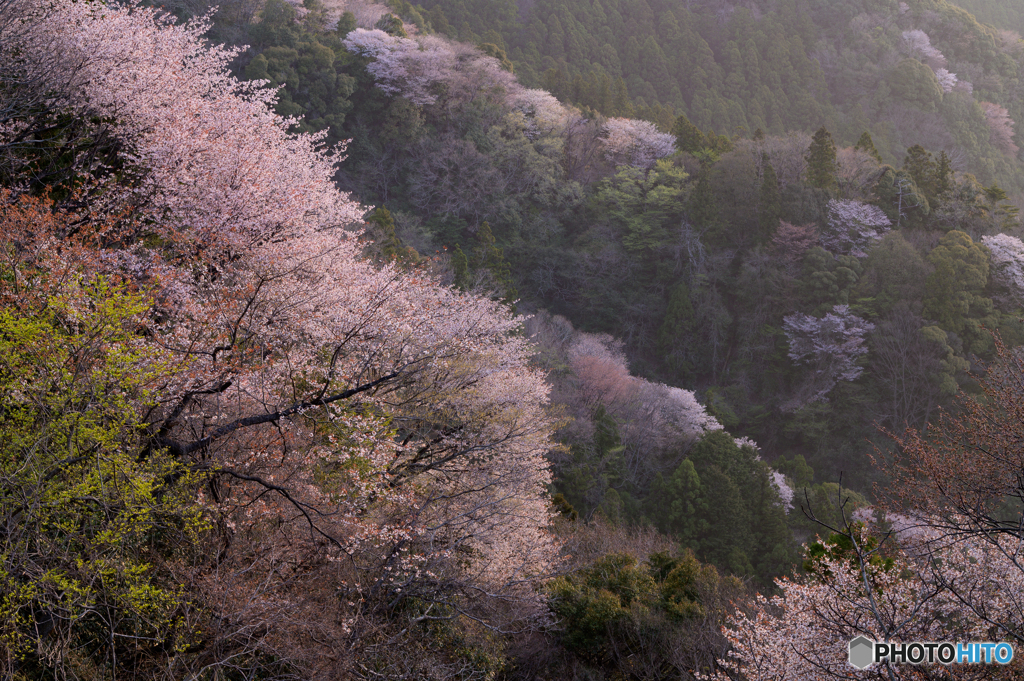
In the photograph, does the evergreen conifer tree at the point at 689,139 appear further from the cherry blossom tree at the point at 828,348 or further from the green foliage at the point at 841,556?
the green foliage at the point at 841,556

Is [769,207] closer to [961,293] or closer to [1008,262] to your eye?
[961,293]

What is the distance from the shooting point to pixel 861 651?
18.2 feet

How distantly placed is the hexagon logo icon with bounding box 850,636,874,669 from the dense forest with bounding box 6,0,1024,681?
134 millimetres

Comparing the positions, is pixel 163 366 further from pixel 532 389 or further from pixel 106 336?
pixel 532 389

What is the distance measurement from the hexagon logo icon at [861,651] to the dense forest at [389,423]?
0.13 metres

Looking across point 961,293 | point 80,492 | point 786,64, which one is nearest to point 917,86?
point 786,64

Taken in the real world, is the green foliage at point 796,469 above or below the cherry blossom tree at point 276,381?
below

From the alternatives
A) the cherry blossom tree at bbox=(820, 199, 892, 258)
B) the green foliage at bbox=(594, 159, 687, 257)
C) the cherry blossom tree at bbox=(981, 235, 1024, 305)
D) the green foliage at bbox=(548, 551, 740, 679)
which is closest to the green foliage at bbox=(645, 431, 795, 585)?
the green foliage at bbox=(548, 551, 740, 679)

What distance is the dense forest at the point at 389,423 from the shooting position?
5520mm

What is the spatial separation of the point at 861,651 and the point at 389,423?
602cm

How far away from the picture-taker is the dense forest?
5.52m

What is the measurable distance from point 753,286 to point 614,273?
6506mm

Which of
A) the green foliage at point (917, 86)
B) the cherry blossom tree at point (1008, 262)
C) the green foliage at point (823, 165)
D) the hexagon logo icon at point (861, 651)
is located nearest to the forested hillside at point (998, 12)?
the green foliage at point (917, 86)

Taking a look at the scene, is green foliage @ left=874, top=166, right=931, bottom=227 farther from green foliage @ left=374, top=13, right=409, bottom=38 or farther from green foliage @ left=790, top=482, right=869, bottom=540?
green foliage @ left=374, top=13, right=409, bottom=38
